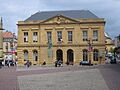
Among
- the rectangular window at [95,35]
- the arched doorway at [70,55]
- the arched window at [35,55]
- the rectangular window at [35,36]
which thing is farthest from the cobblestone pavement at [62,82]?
the rectangular window at [35,36]

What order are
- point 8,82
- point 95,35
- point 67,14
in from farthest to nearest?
point 67,14, point 95,35, point 8,82

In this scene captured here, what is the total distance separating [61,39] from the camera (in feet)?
317

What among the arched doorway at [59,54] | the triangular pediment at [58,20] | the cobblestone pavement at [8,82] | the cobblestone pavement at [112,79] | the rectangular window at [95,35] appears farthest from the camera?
the arched doorway at [59,54]

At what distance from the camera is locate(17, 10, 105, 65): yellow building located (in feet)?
313

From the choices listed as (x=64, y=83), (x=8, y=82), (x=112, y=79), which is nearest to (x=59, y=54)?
(x=112, y=79)

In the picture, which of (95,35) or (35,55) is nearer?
(95,35)

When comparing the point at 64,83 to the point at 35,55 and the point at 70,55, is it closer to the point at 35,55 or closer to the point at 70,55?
the point at 70,55

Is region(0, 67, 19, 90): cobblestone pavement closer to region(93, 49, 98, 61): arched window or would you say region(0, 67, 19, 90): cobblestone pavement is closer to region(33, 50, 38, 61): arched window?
region(93, 49, 98, 61): arched window

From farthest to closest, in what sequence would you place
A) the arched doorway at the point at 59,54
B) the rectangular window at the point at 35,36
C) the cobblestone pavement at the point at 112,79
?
1. the rectangular window at the point at 35,36
2. the arched doorway at the point at 59,54
3. the cobblestone pavement at the point at 112,79

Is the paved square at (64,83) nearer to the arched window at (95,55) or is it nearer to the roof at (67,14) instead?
the arched window at (95,55)

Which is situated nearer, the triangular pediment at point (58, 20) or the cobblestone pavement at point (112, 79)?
the cobblestone pavement at point (112, 79)

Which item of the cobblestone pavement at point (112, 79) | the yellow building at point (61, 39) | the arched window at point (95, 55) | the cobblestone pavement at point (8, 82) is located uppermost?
the yellow building at point (61, 39)

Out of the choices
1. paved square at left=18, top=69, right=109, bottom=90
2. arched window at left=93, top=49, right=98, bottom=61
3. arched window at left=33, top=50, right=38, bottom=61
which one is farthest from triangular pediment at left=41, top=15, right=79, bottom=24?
paved square at left=18, top=69, right=109, bottom=90

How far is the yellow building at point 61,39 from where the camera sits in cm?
9531
